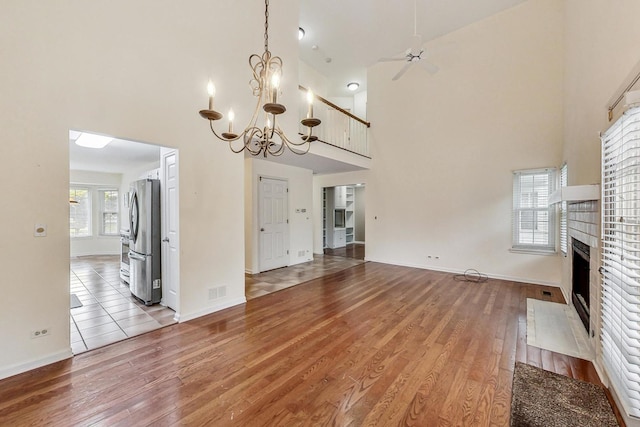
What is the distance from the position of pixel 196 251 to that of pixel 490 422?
334 cm

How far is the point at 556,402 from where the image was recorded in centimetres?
190

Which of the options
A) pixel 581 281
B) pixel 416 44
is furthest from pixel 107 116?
pixel 581 281

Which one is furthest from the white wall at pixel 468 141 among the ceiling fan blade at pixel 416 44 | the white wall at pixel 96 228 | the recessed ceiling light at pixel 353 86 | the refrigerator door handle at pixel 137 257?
the white wall at pixel 96 228

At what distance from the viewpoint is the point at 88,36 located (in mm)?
2555

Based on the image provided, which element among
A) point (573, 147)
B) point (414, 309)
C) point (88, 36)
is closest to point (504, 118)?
point (573, 147)

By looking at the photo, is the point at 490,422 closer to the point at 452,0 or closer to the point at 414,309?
the point at 414,309

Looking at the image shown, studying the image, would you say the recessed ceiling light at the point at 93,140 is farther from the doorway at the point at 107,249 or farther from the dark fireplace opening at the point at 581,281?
the dark fireplace opening at the point at 581,281

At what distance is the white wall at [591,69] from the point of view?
6.59 ft

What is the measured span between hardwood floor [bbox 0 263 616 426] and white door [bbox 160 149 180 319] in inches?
24.2

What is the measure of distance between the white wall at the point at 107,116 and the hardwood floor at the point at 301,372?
0.53 meters

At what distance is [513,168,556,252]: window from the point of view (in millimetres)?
4777

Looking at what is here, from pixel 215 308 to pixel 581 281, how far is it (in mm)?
4762

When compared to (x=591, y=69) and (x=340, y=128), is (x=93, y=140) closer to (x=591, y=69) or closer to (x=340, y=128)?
(x=340, y=128)

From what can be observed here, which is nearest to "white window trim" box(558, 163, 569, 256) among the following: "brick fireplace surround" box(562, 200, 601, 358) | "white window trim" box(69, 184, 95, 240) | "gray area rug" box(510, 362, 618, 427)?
"brick fireplace surround" box(562, 200, 601, 358)
